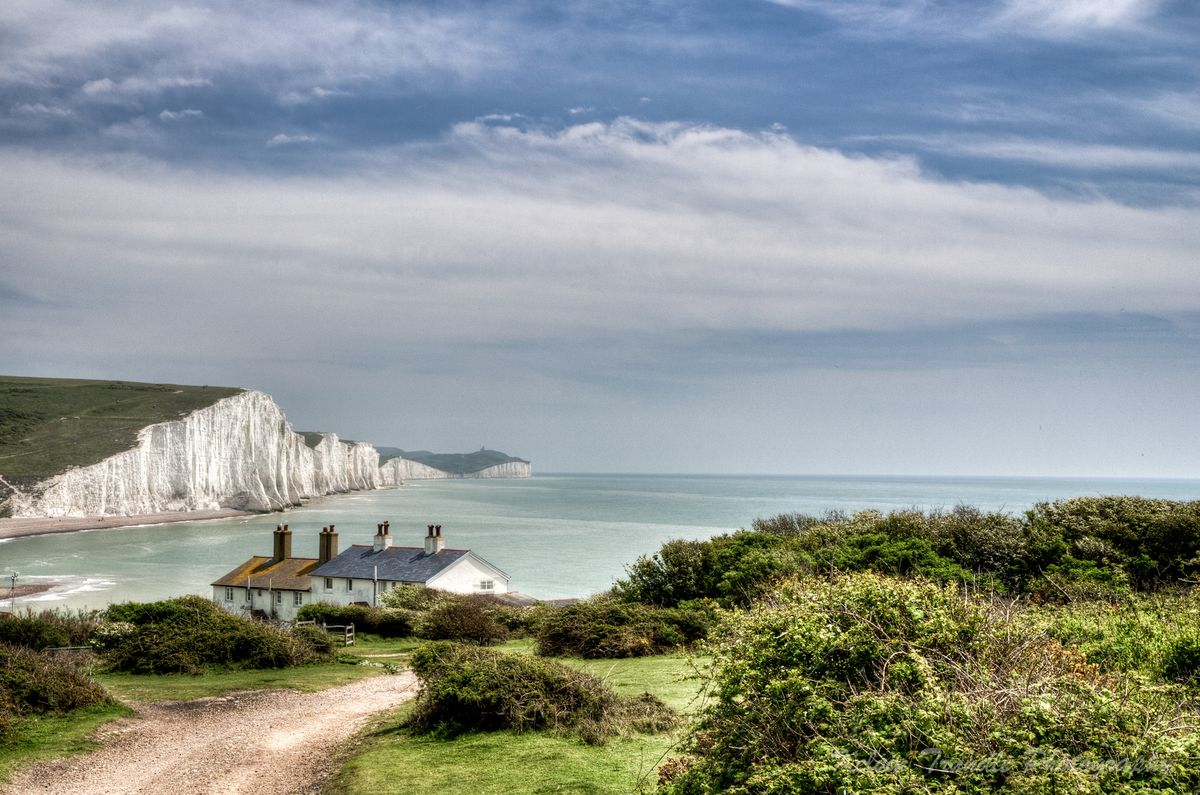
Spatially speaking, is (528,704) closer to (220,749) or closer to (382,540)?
(220,749)

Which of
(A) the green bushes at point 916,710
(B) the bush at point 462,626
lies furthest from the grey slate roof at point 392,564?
(A) the green bushes at point 916,710

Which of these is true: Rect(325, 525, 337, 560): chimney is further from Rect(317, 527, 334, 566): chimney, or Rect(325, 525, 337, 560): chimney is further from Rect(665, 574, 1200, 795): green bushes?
Rect(665, 574, 1200, 795): green bushes

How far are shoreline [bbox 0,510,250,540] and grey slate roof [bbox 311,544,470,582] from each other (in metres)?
70.6

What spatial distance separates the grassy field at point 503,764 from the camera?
12125 millimetres

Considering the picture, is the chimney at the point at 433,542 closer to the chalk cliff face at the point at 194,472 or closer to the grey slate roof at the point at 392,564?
the grey slate roof at the point at 392,564

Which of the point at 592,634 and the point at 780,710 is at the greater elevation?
the point at 780,710

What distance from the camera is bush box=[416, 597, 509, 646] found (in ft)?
101

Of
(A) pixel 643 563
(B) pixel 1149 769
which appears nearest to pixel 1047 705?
(B) pixel 1149 769

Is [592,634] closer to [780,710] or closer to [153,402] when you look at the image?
[780,710]

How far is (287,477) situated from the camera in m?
165

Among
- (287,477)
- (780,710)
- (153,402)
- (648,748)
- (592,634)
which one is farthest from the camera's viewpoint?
(287,477)

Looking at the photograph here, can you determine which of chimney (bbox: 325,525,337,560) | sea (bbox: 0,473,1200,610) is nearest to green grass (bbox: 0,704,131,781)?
sea (bbox: 0,473,1200,610)

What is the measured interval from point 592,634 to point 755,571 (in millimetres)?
7406

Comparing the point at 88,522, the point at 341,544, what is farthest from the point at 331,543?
the point at 88,522
